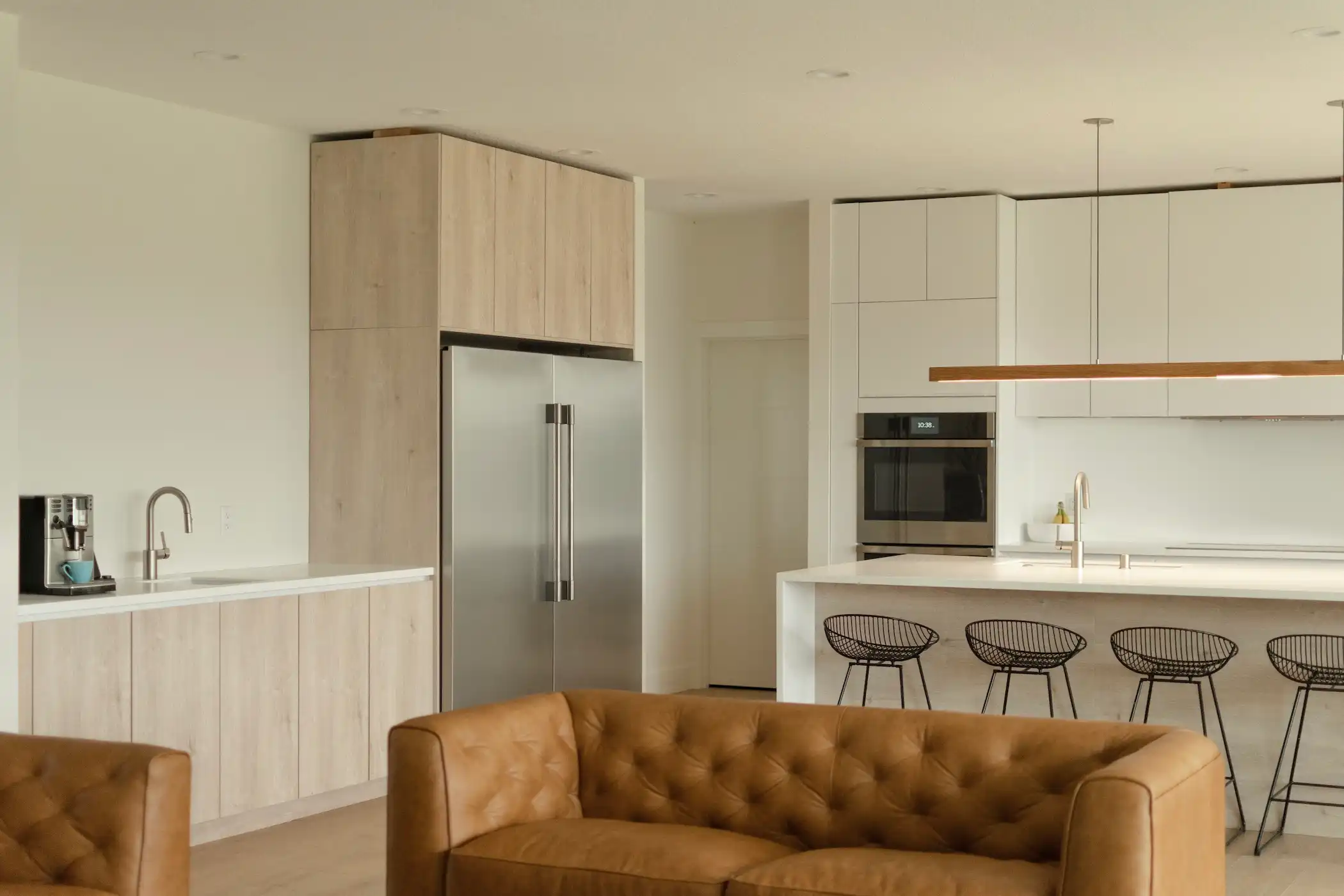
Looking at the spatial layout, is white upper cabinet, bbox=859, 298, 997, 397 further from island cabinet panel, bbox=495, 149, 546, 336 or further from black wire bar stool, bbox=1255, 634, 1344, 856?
black wire bar stool, bbox=1255, 634, 1344, 856

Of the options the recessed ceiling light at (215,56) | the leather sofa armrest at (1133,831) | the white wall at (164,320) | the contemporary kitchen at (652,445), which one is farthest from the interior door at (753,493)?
the leather sofa armrest at (1133,831)

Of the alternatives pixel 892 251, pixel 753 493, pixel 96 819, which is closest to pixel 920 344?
pixel 892 251

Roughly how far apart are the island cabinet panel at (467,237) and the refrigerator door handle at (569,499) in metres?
0.56

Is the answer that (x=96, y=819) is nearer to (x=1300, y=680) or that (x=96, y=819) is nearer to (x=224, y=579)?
(x=224, y=579)

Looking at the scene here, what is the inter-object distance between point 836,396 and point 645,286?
125 cm

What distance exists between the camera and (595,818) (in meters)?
3.95

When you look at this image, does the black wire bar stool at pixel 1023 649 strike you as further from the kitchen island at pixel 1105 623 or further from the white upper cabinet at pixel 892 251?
the white upper cabinet at pixel 892 251

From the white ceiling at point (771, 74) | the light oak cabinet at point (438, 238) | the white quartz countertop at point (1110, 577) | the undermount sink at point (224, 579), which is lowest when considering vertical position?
the undermount sink at point (224, 579)

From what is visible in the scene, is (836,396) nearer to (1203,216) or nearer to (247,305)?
(1203,216)

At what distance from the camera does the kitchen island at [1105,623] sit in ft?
17.4

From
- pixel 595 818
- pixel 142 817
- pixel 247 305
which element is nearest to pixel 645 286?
pixel 247 305

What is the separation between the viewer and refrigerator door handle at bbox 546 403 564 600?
664 centimetres

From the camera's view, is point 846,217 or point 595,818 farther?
point 846,217

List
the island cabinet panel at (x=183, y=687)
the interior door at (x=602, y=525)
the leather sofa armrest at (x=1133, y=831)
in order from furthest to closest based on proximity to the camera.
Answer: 1. the interior door at (x=602, y=525)
2. the island cabinet panel at (x=183, y=687)
3. the leather sofa armrest at (x=1133, y=831)
